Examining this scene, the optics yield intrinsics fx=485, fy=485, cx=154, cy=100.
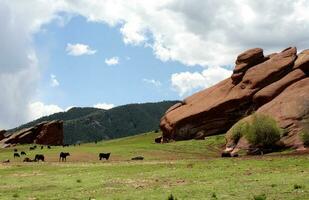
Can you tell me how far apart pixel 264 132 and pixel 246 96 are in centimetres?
2894

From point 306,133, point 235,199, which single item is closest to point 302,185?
point 235,199

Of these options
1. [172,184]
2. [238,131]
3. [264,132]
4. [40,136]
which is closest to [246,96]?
[238,131]

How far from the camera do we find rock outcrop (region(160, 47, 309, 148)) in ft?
319

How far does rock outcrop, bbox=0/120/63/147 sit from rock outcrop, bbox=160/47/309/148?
56176 millimetres

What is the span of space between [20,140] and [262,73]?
304 ft

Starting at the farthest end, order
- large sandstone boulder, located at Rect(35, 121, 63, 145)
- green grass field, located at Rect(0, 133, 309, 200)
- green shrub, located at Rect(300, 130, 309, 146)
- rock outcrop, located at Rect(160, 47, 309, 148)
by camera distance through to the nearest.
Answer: large sandstone boulder, located at Rect(35, 121, 63, 145), rock outcrop, located at Rect(160, 47, 309, 148), green shrub, located at Rect(300, 130, 309, 146), green grass field, located at Rect(0, 133, 309, 200)

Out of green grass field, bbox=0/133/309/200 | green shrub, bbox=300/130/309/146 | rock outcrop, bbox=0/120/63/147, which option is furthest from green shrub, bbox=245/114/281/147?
rock outcrop, bbox=0/120/63/147

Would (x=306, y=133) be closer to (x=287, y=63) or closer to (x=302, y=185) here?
(x=287, y=63)

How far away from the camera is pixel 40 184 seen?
43.3 metres

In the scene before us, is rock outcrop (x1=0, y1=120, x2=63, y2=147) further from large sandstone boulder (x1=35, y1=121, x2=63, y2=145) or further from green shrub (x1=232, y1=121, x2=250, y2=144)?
green shrub (x1=232, y1=121, x2=250, y2=144)

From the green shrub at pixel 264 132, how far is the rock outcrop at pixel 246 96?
17.3ft

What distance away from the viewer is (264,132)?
276ft

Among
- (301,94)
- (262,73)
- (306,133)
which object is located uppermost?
(262,73)

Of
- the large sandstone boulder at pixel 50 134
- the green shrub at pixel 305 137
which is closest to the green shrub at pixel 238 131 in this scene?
the green shrub at pixel 305 137
